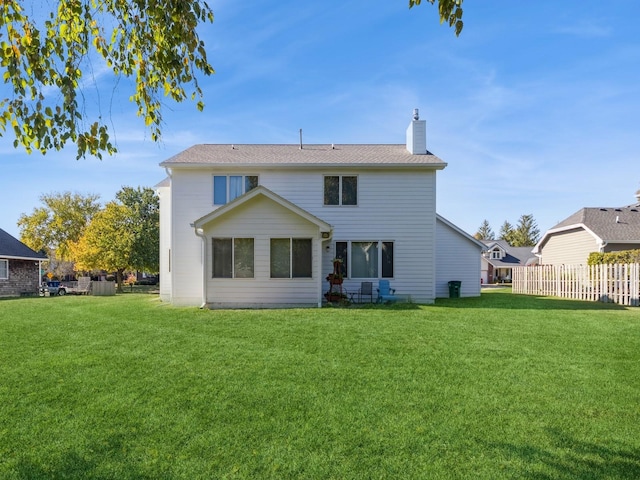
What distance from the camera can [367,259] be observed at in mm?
15688

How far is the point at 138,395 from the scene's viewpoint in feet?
17.0

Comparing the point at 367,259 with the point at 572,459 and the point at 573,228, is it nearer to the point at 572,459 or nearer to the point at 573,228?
the point at 572,459

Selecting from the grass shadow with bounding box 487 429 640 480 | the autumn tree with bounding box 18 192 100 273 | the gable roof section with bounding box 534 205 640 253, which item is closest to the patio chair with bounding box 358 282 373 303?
the grass shadow with bounding box 487 429 640 480

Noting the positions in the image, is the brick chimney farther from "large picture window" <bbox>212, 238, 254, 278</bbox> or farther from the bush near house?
the bush near house

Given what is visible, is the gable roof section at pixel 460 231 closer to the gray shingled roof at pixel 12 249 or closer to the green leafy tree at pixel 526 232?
the gray shingled roof at pixel 12 249

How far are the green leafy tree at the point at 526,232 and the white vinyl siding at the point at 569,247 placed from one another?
44.5 meters

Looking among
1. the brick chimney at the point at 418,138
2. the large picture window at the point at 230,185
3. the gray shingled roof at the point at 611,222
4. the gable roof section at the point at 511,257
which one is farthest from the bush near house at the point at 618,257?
the gable roof section at the point at 511,257

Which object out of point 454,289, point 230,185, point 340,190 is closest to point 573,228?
point 454,289

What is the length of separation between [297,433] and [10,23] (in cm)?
483

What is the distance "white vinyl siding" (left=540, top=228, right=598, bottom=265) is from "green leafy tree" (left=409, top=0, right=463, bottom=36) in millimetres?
25852

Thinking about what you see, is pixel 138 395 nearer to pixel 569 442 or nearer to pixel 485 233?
pixel 569 442

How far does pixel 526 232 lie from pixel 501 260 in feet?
84.0

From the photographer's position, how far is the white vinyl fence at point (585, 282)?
16016 mm

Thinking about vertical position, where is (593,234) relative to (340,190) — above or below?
below
